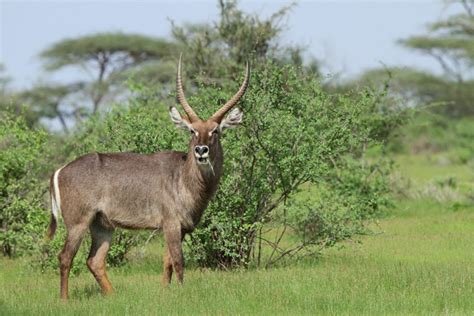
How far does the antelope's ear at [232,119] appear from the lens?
9.36m

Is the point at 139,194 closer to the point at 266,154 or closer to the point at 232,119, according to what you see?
the point at 232,119

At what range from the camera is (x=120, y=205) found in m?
9.59

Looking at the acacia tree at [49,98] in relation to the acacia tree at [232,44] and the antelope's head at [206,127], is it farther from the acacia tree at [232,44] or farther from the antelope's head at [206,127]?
the antelope's head at [206,127]

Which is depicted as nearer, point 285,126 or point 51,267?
point 285,126

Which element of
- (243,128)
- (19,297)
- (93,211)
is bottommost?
(19,297)

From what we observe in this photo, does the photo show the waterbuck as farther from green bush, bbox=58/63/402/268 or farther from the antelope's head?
green bush, bbox=58/63/402/268

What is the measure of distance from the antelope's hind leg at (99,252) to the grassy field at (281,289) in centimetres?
15

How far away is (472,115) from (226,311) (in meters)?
37.5

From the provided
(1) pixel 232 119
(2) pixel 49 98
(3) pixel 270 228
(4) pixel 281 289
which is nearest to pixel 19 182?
(3) pixel 270 228

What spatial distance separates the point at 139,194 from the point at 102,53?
30572 millimetres

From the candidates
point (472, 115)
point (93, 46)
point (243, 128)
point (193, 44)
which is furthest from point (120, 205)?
point (472, 115)

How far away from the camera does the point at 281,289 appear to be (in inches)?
349

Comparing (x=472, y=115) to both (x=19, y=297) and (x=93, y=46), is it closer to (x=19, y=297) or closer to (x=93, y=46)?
(x=93, y=46)

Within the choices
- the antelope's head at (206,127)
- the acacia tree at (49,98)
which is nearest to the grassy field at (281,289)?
the antelope's head at (206,127)
